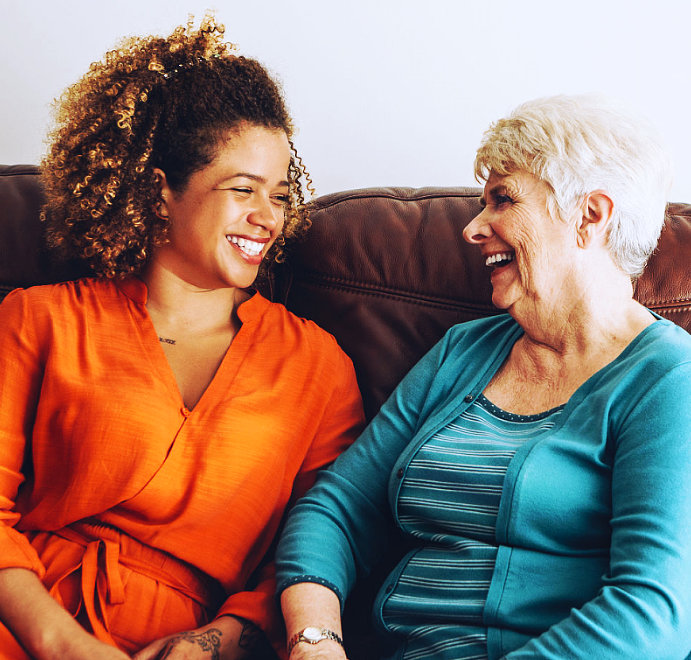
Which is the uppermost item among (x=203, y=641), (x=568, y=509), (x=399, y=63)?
(x=399, y=63)

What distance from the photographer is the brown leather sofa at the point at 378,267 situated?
1.50 meters

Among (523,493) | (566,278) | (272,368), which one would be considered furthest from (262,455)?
(566,278)

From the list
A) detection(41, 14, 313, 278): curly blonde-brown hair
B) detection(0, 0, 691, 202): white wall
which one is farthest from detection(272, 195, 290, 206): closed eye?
detection(0, 0, 691, 202): white wall

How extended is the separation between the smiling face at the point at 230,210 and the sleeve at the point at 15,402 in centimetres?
32

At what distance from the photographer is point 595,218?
1160 millimetres

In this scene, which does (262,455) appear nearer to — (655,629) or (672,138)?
(655,629)

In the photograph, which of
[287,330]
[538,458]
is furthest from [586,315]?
[287,330]

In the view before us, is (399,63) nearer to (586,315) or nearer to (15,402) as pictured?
(586,315)

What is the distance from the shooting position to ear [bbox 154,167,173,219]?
1.45m

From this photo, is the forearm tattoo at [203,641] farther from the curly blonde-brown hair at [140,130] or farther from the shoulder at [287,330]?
the curly blonde-brown hair at [140,130]

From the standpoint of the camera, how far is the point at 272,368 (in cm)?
143

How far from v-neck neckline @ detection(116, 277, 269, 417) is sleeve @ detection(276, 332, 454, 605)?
10.3 inches

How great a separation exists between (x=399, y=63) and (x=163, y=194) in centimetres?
72

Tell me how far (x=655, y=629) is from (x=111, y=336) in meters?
1.02
